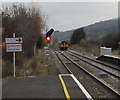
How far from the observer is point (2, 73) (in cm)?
1608

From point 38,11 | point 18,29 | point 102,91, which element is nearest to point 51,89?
point 102,91

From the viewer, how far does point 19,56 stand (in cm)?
2316

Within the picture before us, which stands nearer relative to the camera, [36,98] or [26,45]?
[36,98]

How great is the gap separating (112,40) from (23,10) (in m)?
34.7

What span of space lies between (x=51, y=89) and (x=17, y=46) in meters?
6.22

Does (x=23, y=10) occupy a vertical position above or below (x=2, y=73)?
above

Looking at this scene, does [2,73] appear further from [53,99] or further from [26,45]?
[26,45]

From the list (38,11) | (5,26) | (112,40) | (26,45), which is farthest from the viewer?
(112,40)

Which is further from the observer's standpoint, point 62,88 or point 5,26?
point 5,26

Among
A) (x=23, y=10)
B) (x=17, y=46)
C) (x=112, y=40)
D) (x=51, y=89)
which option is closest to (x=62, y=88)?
(x=51, y=89)

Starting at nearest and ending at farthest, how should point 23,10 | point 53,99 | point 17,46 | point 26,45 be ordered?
point 53,99 → point 17,46 → point 26,45 → point 23,10

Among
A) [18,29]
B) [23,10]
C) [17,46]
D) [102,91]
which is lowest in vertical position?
[102,91]

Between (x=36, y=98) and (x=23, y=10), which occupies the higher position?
(x=23, y=10)

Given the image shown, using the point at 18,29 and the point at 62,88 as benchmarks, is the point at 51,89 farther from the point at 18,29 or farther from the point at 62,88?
the point at 18,29
